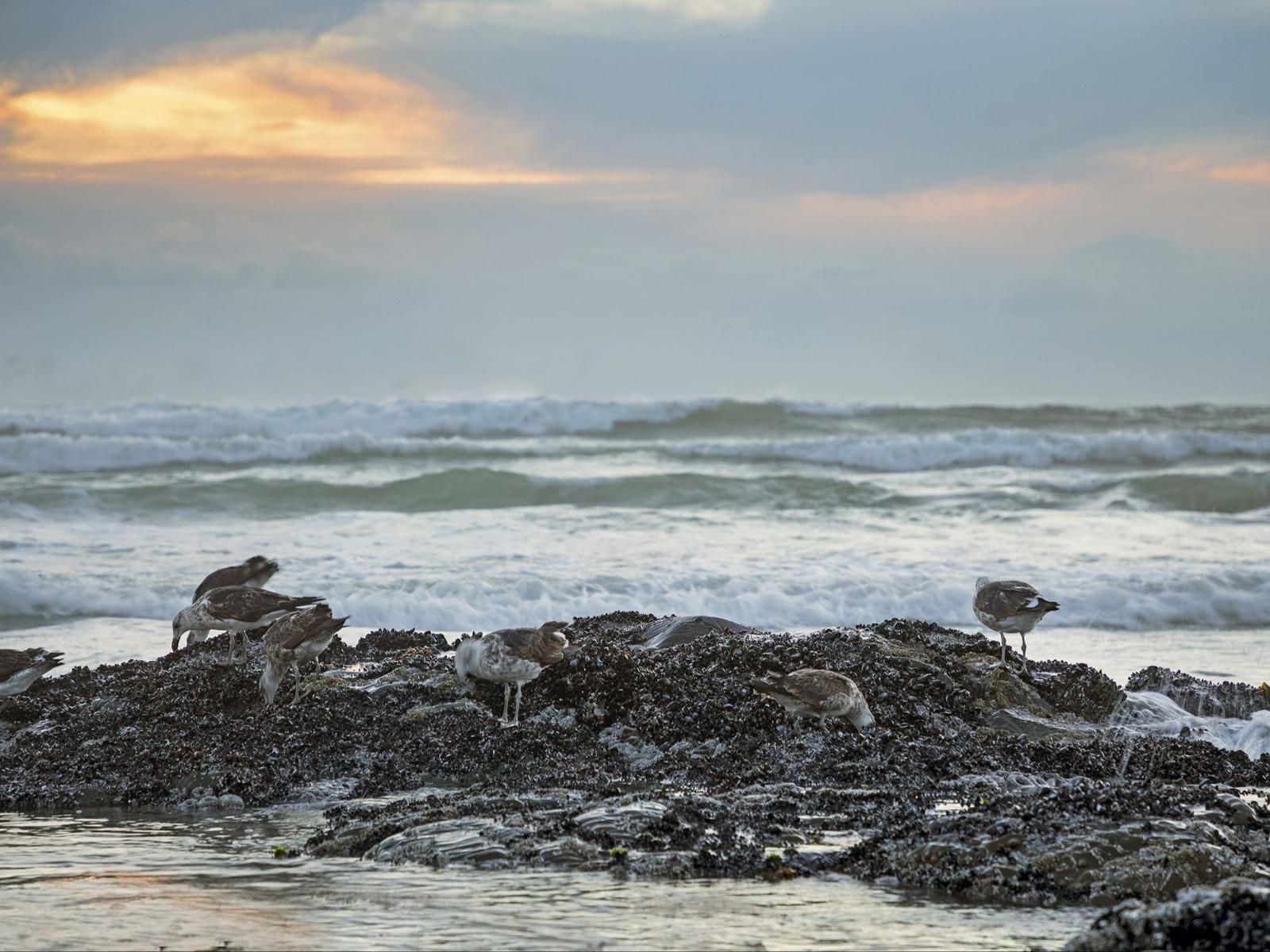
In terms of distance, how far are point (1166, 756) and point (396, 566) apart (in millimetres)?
12433

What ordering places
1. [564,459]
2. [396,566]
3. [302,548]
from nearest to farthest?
[396,566], [302,548], [564,459]

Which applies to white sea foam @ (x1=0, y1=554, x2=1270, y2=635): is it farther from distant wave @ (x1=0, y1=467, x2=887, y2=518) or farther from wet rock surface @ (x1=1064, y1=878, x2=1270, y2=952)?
wet rock surface @ (x1=1064, y1=878, x2=1270, y2=952)

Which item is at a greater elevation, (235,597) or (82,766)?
(235,597)

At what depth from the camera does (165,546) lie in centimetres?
2234

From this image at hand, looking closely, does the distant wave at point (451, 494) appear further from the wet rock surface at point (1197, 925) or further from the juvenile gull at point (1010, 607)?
the wet rock surface at point (1197, 925)

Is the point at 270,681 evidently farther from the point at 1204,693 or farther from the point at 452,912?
the point at 1204,693

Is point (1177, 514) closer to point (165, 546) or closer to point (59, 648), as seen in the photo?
point (165, 546)

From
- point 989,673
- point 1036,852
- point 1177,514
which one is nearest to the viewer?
point 1036,852

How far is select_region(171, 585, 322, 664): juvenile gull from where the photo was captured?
11727mm

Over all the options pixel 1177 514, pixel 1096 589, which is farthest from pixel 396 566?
pixel 1177 514

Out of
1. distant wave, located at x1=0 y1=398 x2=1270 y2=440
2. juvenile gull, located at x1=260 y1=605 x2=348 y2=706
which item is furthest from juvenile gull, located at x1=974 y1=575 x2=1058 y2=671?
distant wave, located at x1=0 y1=398 x2=1270 y2=440

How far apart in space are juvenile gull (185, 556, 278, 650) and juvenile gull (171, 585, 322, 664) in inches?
29.0

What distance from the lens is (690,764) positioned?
9.20 meters

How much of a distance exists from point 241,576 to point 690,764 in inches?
223
